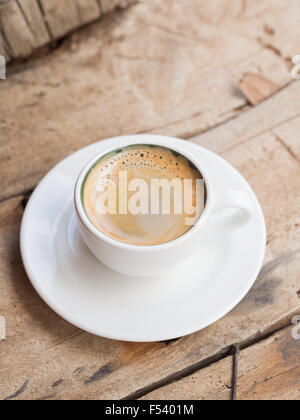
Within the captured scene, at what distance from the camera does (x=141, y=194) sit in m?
0.83

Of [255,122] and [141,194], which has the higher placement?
[141,194]

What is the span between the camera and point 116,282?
77 cm

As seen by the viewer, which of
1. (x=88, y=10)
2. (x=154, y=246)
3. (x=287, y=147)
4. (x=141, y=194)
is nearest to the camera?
(x=154, y=246)

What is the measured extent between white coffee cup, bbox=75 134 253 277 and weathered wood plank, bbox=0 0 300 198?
0.31 metres

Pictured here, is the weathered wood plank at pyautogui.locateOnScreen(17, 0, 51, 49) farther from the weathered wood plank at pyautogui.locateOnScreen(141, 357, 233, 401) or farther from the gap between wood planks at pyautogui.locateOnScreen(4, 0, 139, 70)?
the weathered wood plank at pyautogui.locateOnScreen(141, 357, 233, 401)

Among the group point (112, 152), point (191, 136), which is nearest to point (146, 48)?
point (191, 136)

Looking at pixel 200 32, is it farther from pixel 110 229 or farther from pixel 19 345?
pixel 19 345

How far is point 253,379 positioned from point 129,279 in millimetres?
262

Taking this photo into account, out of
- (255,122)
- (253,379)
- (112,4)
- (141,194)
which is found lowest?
(253,379)

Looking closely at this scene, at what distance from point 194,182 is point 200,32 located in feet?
2.14

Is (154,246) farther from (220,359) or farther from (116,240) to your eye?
(220,359)

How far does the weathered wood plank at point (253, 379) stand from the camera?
0.74 meters

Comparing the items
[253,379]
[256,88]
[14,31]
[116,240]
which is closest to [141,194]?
[116,240]

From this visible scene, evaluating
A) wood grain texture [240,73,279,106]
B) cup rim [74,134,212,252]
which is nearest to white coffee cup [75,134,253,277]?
cup rim [74,134,212,252]
